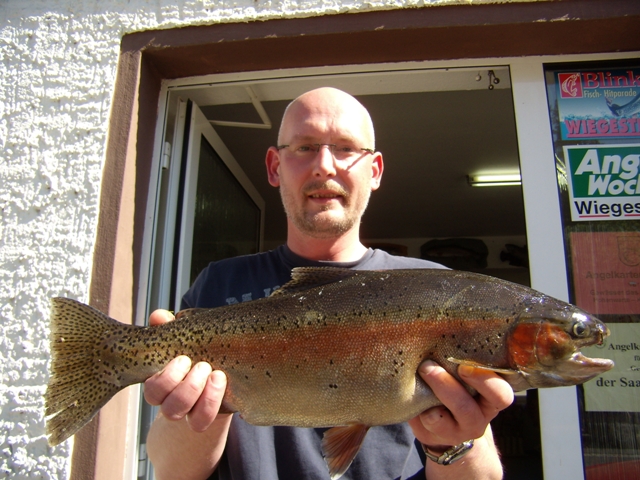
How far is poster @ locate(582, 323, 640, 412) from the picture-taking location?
245 cm

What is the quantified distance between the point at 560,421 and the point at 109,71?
11.7ft

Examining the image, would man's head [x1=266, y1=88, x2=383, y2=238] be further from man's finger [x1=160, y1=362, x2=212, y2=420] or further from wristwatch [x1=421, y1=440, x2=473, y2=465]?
wristwatch [x1=421, y1=440, x2=473, y2=465]

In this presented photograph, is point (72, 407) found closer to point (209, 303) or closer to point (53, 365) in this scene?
point (53, 365)

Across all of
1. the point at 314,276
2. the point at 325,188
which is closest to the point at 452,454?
the point at 314,276

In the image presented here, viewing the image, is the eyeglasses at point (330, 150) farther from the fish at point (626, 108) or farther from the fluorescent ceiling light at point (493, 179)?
the fluorescent ceiling light at point (493, 179)

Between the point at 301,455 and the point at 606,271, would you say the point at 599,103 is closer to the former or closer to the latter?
the point at 606,271

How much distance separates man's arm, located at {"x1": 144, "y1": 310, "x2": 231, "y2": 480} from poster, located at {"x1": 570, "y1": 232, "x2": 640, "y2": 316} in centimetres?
212

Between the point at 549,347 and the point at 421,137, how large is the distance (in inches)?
168

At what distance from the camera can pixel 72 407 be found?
1724mm

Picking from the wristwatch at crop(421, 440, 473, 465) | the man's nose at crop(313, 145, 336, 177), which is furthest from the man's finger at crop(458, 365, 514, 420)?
the man's nose at crop(313, 145, 336, 177)

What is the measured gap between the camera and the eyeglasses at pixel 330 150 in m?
2.30

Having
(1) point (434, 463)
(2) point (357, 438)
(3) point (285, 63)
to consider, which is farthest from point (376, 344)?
(3) point (285, 63)

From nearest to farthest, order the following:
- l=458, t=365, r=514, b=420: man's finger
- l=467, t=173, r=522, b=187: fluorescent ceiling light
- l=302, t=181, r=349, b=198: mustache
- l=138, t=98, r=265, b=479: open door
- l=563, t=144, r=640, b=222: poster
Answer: l=458, t=365, r=514, b=420: man's finger
l=302, t=181, r=349, b=198: mustache
l=563, t=144, r=640, b=222: poster
l=138, t=98, r=265, b=479: open door
l=467, t=173, r=522, b=187: fluorescent ceiling light

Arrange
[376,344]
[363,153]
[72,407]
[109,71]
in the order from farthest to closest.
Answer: [109,71], [363,153], [72,407], [376,344]
